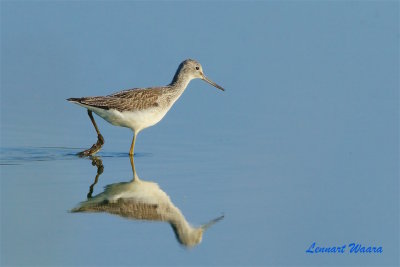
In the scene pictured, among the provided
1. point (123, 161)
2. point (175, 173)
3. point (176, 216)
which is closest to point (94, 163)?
point (123, 161)

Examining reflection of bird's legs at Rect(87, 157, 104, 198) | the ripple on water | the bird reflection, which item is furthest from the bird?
the bird reflection

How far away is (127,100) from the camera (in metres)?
13.7

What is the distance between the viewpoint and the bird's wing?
13.4 meters

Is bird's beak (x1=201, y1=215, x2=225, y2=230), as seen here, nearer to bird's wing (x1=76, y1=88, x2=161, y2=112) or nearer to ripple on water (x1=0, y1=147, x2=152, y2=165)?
ripple on water (x1=0, y1=147, x2=152, y2=165)

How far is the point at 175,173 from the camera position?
39.6ft

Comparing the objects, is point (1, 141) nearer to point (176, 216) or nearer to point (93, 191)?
point (93, 191)

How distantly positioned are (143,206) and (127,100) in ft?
12.2

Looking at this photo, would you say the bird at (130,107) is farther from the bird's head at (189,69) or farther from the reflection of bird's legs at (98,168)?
the bird's head at (189,69)

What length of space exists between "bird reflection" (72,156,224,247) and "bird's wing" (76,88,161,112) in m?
2.39

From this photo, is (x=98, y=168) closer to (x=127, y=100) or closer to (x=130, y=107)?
(x=130, y=107)

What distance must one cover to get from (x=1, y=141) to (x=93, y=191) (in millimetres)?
3740

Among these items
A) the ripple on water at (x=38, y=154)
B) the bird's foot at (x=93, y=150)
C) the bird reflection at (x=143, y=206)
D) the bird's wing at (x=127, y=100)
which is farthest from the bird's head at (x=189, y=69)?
the bird reflection at (x=143, y=206)

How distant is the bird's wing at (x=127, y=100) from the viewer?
13.4m

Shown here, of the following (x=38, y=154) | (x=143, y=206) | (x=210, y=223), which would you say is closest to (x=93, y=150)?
(x=38, y=154)
